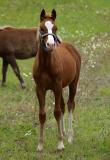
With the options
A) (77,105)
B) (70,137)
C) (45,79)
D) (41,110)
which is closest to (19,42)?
(77,105)

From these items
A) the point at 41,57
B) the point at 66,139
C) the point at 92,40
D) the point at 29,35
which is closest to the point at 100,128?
the point at 66,139

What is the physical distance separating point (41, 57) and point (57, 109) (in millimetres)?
1027

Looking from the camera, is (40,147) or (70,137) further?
(70,137)

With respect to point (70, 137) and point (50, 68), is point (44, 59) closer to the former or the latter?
point (50, 68)

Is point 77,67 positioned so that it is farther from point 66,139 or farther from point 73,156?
point 73,156

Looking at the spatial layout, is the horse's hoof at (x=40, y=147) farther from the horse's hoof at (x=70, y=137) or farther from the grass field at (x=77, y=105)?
the horse's hoof at (x=70, y=137)

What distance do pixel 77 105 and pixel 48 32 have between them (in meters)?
5.58

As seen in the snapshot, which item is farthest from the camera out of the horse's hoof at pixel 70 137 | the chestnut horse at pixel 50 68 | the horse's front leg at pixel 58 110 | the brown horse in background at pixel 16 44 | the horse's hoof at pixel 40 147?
the brown horse in background at pixel 16 44

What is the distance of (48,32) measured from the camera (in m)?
9.02

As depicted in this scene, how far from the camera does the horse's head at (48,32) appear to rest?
8.83 meters

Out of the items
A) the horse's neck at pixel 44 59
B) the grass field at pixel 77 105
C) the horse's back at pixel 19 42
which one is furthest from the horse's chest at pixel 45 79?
the horse's back at pixel 19 42

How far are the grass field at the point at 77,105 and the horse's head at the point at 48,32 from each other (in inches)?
78.8

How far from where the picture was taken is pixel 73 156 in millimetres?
9453

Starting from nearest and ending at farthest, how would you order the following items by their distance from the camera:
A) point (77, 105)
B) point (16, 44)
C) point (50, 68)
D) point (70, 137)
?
point (50, 68)
point (70, 137)
point (77, 105)
point (16, 44)
